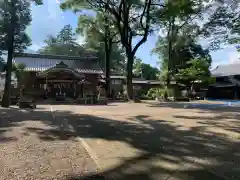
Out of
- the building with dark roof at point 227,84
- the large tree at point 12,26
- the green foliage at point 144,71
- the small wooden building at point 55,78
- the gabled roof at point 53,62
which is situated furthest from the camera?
the green foliage at point 144,71

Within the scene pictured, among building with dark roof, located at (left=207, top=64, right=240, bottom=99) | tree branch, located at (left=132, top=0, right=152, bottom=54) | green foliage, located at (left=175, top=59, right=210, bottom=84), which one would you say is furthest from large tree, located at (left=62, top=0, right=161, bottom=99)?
building with dark roof, located at (left=207, top=64, right=240, bottom=99)

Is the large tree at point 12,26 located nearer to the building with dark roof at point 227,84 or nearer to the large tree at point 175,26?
the large tree at point 175,26

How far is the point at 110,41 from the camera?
2736cm

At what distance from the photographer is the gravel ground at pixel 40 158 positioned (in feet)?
11.7

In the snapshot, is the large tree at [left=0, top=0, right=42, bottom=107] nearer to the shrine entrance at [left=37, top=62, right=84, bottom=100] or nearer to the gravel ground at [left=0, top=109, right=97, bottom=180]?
the shrine entrance at [left=37, top=62, right=84, bottom=100]

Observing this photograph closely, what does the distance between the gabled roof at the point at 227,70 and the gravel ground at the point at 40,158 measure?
37739 millimetres

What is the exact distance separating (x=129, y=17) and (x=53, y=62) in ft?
35.1

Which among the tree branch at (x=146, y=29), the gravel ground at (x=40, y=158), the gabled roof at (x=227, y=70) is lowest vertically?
the gravel ground at (x=40, y=158)

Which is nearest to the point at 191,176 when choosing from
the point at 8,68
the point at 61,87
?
the point at 8,68

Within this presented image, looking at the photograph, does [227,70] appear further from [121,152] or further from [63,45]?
[121,152]

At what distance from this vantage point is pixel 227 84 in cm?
3700

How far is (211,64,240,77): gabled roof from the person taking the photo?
38.9 m

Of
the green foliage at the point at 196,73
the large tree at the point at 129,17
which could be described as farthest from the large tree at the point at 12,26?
the green foliage at the point at 196,73

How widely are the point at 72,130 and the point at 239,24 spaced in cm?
618
